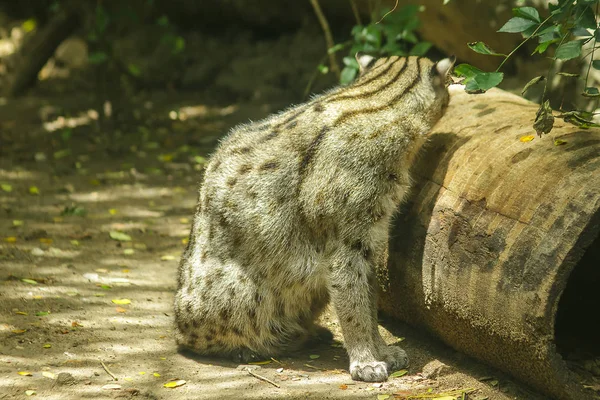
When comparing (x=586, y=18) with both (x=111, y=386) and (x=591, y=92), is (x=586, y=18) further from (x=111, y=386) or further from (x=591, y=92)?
(x=111, y=386)

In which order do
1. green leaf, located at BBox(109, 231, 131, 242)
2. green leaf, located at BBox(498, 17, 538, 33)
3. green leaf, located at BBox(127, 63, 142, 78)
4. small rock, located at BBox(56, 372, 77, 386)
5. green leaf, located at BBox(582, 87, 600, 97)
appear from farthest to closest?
green leaf, located at BBox(127, 63, 142, 78), green leaf, located at BBox(109, 231, 131, 242), small rock, located at BBox(56, 372, 77, 386), green leaf, located at BBox(582, 87, 600, 97), green leaf, located at BBox(498, 17, 538, 33)

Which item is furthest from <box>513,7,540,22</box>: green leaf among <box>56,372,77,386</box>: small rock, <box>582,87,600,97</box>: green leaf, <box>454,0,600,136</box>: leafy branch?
<box>56,372,77,386</box>: small rock

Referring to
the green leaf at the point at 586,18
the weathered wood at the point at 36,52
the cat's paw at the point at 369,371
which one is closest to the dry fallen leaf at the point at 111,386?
the cat's paw at the point at 369,371

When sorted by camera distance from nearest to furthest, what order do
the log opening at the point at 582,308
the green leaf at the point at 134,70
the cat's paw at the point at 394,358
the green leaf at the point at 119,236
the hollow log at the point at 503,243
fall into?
Answer: 1. the hollow log at the point at 503,243
2. the cat's paw at the point at 394,358
3. the log opening at the point at 582,308
4. the green leaf at the point at 119,236
5. the green leaf at the point at 134,70

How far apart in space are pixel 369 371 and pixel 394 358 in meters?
0.27

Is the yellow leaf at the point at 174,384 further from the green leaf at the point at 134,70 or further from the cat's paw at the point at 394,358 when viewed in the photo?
the green leaf at the point at 134,70

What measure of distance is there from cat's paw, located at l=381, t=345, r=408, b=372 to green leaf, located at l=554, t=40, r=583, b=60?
2.04 metres

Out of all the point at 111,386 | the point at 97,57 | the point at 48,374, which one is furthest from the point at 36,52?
the point at 111,386

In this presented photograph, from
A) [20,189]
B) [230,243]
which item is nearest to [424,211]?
[230,243]

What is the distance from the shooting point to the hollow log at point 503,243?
3938mm

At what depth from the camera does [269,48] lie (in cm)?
1195

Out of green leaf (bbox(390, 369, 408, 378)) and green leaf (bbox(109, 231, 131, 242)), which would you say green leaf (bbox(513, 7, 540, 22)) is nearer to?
green leaf (bbox(390, 369, 408, 378))

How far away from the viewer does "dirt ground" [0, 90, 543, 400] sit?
459cm

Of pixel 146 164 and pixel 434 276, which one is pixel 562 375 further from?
pixel 146 164
